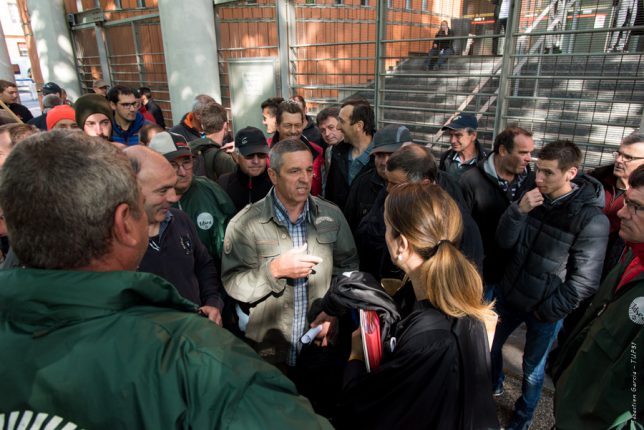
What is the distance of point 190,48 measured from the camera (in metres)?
6.88

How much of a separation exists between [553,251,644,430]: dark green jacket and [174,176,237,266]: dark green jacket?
2304 millimetres

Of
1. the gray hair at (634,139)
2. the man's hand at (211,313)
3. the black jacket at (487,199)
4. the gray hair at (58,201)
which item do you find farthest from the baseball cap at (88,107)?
the gray hair at (634,139)

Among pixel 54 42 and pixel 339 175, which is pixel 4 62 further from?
pixel 339 175

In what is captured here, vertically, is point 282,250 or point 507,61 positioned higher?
point 507,61

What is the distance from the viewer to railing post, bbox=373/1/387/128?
5.30 meters

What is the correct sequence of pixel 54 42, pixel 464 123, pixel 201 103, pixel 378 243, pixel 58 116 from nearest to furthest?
1. pixel 378 243
2. pixel 464 123
3. pixel 58 116
4. pixel 201 103
5. pixel 54 42

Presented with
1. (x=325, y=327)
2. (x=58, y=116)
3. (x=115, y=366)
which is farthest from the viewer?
(x=58, y=116)

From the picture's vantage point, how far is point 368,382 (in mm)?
1497

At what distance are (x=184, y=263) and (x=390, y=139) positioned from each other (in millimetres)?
1960

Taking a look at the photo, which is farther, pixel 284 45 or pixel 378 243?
pixel 284 45

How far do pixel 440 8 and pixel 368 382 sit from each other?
8541 mm

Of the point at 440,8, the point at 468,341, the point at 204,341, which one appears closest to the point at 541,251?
the point at 468,341

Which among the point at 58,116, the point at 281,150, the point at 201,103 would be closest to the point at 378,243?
the point at 281,150

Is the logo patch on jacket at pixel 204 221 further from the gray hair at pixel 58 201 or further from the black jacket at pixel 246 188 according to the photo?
the gray hair at pixel 58 201
